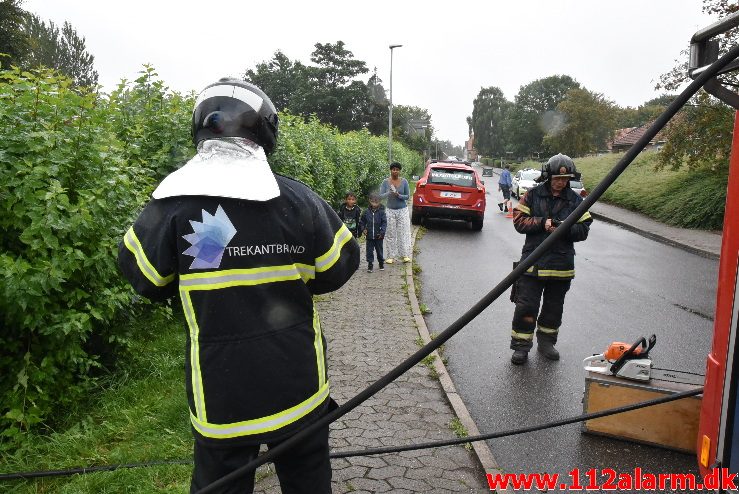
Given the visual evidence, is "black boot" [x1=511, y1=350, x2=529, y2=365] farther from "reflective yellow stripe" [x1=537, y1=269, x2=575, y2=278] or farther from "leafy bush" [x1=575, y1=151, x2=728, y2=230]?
"leafy bush" [x1=575, y1=151, x2=728, y2=230]

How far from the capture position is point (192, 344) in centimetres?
186

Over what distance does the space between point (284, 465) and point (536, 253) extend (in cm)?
113

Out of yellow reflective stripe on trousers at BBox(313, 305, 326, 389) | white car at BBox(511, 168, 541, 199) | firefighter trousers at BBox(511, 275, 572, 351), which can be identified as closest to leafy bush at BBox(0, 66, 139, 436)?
yellow reflective stripe on trousers at BBox(313, 305, 326, 389)

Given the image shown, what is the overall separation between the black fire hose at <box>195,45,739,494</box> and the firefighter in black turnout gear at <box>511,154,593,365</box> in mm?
3471

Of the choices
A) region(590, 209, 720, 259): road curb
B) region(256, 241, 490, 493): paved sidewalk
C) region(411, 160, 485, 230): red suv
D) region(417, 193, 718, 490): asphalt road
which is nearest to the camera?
region(256, 241, 490, 493): paved sidewalk

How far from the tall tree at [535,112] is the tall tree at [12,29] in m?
71.2

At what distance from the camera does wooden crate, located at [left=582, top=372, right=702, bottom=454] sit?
3.64 m

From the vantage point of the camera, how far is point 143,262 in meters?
1.86

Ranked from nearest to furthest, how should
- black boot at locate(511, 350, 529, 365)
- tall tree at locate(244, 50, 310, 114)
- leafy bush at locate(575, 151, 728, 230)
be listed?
black boot at locate(511, 350, 529, 365) → leafy bush at locate(575, 151, 728, 230) → tall tree at locate(244, 50, 310, 114)

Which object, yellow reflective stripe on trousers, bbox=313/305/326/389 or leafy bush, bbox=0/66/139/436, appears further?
leafy bush, bbox=0/66/139/436

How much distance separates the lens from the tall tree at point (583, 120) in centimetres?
5653

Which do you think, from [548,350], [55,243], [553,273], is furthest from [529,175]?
[55,243]

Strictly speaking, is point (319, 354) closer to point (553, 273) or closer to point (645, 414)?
point (645, 414)

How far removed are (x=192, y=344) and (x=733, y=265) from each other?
2181mm
